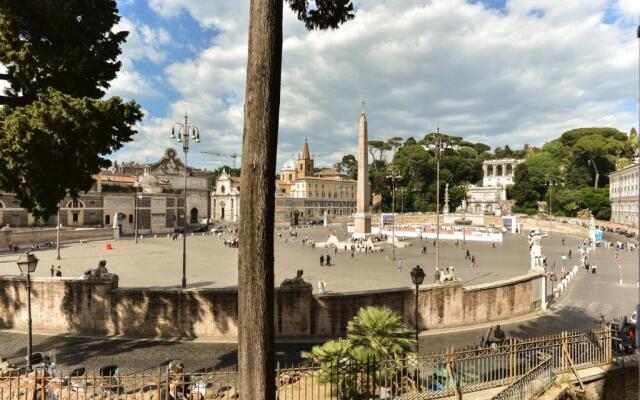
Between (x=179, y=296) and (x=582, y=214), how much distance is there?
241 feet

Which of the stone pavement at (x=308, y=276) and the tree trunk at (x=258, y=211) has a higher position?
the tree trunk at (x=258, y=211)

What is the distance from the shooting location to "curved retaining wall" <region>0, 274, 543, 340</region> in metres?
11.3

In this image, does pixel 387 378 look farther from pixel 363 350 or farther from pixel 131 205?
pixel 131 205

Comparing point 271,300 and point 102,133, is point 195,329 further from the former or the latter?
point 271,300

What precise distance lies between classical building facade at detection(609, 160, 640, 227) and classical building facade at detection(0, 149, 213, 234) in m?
67.3

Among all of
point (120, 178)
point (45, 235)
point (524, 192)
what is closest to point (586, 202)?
point (524, 192)

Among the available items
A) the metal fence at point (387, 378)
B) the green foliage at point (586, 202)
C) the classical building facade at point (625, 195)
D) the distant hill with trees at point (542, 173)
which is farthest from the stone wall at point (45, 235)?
the green foliage at point (586, 202)

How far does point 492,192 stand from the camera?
8612cm

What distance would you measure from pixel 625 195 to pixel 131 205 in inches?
3142

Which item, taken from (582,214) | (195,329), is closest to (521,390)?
(195,329)

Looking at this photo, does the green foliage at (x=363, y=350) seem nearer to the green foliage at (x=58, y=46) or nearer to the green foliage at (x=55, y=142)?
the green foliage at (x=55, y=142)

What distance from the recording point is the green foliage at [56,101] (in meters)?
7.82

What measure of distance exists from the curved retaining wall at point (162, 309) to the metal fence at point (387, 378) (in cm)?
387

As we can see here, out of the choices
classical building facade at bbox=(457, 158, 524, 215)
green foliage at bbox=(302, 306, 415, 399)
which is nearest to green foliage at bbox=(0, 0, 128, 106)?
green foliage at bbox=(302, 306, 415, 399)
